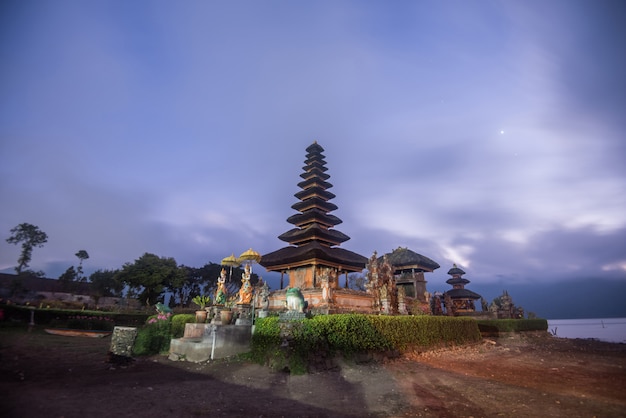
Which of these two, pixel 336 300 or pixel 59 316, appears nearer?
pixel 336 300

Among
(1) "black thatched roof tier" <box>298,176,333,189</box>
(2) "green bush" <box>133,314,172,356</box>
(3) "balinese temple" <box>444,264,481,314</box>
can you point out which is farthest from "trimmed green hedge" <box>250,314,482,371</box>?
(3) "balinese temple" <box>444,264,481,314</box>

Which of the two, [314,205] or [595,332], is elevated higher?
[314,205]

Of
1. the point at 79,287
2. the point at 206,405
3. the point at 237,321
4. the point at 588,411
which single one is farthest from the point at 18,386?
the point at 79,287

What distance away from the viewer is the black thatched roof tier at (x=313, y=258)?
23016mm

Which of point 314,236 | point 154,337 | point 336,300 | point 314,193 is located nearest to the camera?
point 154,337

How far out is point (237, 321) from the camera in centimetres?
1320

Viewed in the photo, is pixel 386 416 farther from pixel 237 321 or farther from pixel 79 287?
pixel 79 287

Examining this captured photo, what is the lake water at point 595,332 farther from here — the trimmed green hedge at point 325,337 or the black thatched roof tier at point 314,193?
the trimmed green hedge at point 325,337

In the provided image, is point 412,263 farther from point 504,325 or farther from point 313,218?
point 313,218

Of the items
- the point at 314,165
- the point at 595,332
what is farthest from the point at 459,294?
the point at 595,332

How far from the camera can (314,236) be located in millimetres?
25312

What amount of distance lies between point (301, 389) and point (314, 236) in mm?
17107

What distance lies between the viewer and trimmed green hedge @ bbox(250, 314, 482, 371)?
10.4 meters

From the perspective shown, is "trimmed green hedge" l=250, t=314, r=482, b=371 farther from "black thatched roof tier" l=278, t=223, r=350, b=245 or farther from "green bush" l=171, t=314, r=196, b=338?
"black thatched roof tier" l=278, t=223, r=350, b=245
